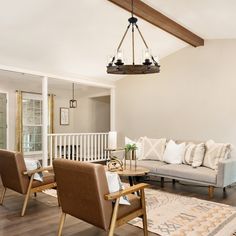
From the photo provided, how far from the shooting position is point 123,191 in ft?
7.94

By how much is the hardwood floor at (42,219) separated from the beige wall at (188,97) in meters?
1.68

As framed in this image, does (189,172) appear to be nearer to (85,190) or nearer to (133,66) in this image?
(133,66)

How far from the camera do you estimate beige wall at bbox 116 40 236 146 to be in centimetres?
537

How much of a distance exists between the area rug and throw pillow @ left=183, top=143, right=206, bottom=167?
0.80 metres

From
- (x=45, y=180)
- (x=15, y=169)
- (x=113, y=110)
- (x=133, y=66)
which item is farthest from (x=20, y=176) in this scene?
(x=113, y=110)

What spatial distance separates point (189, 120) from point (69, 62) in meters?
3.06

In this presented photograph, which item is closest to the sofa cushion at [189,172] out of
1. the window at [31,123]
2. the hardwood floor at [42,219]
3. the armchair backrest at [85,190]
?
the hardwood floor at [42,219]

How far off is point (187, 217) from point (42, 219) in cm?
185

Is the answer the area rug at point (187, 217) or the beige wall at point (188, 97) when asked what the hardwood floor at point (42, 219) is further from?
the beige wall at point (188, 97)

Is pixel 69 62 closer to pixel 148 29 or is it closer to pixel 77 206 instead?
pixel 148 29

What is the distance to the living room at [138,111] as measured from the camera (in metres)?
2.98

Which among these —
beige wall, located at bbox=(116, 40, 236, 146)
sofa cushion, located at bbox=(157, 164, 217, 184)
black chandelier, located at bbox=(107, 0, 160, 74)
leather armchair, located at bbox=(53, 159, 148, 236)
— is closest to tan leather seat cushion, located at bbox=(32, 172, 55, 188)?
leather armchair, located at bbox=(53, 159, 148, 236)

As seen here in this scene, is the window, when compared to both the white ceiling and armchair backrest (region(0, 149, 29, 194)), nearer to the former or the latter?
the white ceiling

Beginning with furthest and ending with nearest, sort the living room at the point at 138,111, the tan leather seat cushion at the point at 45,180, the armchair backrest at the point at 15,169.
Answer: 1. the tan leather seat cushion at the point at 45,180
2. the armchair backrest at the point at 15,169
3. the living room at the point at 138,111
